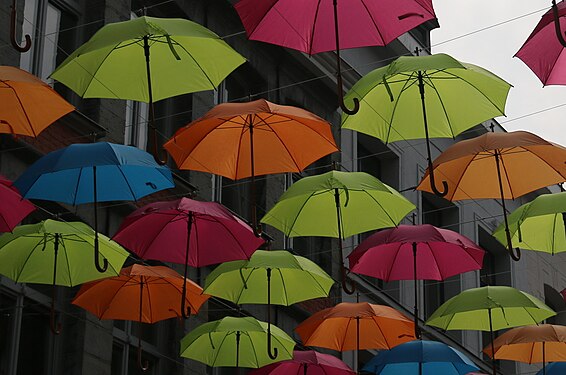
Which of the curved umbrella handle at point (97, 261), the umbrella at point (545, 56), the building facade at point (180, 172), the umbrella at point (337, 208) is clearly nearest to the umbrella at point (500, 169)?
the umbrella at point (337, 208)

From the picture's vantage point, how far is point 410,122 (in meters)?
15.9

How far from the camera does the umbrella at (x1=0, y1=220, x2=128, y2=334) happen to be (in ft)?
52.3

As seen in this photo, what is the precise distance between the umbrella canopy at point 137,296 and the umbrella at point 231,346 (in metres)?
0.69

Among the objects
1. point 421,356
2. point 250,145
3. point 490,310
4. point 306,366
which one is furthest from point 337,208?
point 490,310

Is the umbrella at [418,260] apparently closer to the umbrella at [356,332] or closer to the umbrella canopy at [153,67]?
the umbrella at [356,332]

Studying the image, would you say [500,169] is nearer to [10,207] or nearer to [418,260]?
[418,260]

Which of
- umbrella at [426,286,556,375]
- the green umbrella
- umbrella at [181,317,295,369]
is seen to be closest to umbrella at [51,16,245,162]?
umbrella at [181,317,295,369]

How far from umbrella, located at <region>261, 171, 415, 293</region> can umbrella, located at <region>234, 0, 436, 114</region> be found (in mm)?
2994

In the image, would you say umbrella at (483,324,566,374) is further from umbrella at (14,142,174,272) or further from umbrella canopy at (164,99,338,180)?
umbrella at (14,142,174,272)

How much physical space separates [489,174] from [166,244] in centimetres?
422

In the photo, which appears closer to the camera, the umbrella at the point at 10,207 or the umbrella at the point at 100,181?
the umbrella at the point at 100,181

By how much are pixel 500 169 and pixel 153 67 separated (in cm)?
474

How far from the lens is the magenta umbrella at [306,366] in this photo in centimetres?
1766

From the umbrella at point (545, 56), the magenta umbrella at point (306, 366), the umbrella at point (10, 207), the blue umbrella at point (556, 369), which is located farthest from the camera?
the blue umbrella at point (556, 369)
